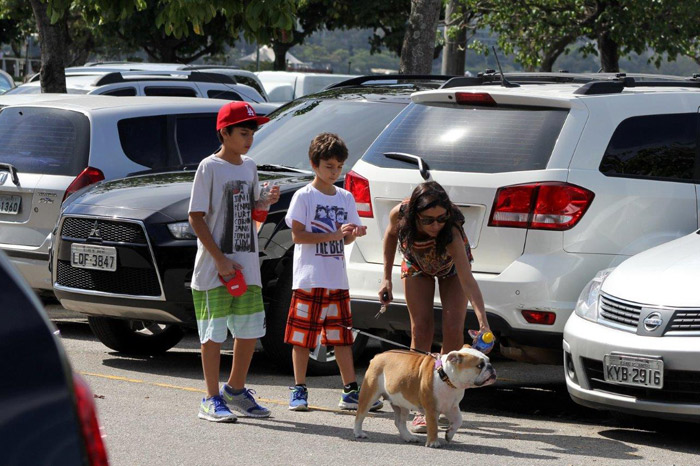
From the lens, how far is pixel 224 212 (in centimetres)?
630

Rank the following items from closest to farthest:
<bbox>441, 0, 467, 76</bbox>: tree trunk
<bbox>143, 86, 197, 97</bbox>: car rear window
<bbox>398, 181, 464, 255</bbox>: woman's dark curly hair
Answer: <bbox>398, 181, 464, 255</bbox>: woman's dark curly hair, <bbox>143, 86, 197, 97</bbox>: car rear window, <bbox>441, 0, 467, 76</bbox>: tree trunk

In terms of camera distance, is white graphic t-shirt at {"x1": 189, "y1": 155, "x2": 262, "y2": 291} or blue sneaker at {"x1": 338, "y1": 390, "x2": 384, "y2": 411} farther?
blue sneaker at {"x1": 338, "y1": 390, "x2": 384, "y2": 411}

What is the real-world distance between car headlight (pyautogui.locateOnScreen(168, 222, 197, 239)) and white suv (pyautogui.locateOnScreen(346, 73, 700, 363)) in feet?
3.46

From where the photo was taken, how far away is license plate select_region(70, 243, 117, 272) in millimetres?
7453

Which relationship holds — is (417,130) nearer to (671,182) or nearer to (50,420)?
(671,182)

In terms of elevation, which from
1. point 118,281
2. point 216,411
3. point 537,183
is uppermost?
point 537,183

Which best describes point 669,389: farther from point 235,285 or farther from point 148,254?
point 148,254

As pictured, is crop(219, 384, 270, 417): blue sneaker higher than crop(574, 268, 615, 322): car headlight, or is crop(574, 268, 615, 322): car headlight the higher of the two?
crop(574, 268, 615, 322): car headlight

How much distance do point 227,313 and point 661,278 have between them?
2.19 m

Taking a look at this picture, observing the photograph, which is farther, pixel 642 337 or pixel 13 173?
pixel 13 173

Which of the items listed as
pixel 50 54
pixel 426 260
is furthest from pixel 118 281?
pixel 50 54

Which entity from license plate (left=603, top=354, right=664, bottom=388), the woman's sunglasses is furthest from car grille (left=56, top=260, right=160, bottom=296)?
license plate (left=603, top=354, right=664, bottom=388)

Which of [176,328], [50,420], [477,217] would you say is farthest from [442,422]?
[50,420]

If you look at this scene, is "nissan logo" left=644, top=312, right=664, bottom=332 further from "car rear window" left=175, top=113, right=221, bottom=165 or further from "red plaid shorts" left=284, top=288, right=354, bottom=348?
"car rear window" left=175, top=113, right=221, bottom=165
